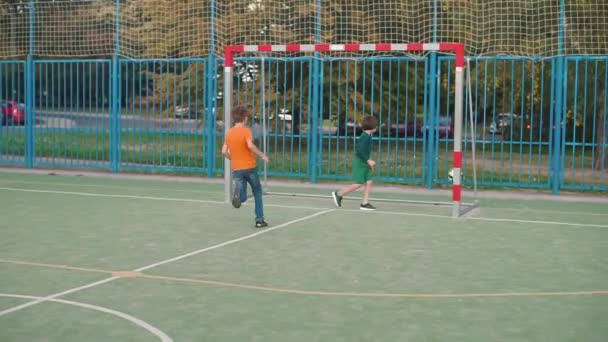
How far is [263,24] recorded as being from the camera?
2330 cm

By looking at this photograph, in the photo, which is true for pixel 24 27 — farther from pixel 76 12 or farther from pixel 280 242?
pixel 280 242

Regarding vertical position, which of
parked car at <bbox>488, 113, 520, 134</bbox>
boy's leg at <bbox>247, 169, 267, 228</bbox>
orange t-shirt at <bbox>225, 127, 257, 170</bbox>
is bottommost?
boy's leg at <bbox>247, 169, 267, 228</bbox>

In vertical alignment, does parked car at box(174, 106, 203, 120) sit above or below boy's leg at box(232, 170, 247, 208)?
above

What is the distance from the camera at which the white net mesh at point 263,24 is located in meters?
A: 19.9

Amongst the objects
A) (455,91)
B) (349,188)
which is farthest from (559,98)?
(349,188)

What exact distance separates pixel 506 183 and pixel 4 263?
34.4ft

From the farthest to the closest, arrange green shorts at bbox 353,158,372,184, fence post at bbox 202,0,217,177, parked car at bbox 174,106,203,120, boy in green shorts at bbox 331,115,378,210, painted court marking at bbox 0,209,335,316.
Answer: parked car at bbox 174,106,203,120 → fence post at bbox 202,0,217,177 → green shorts at bbox 353,158,372,184 → boy in green shorts at bbox 331,115,378,210 → painted court marking at bbox 0,209,335,316

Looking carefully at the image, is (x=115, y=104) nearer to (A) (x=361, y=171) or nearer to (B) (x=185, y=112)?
(B) (x=185, y=112)

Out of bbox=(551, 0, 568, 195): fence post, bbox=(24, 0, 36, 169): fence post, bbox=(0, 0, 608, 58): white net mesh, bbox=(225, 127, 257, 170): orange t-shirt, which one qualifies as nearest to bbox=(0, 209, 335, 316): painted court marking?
bbox=(225, 127, 257, 170): orange t-shirt

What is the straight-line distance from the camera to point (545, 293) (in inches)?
296

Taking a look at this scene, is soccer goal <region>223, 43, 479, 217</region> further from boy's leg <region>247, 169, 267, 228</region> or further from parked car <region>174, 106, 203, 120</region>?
parked car <region>174, 106, 203, 120</region>

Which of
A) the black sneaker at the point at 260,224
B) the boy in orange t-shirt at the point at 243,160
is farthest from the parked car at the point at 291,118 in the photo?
the black sneaker at the point at 260,224

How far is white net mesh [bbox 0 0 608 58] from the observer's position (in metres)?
19.9

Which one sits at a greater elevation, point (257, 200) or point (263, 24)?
point (263, 24)
